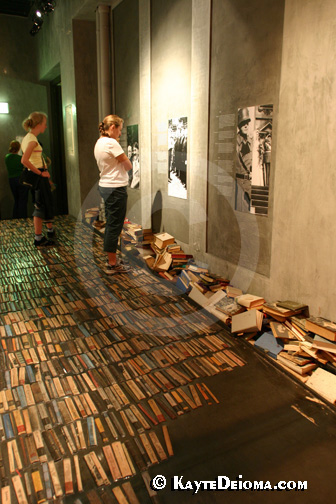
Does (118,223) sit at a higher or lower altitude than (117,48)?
lower

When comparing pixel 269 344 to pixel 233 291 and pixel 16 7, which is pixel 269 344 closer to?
pixel 233 291

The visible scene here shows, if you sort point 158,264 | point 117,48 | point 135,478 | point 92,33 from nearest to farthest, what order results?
1. point 135,478
2. point 158,264
3. point 117,48
4. point 92,33

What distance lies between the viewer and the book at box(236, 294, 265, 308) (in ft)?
11.7

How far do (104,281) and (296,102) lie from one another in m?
2.81

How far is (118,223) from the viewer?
186 inches

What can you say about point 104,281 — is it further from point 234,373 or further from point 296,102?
point 296,102

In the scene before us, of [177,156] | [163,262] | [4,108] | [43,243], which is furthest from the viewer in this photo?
[4,108]

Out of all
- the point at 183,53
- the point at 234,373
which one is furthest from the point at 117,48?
the point at 234,373

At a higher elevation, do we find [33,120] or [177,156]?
[33,120]

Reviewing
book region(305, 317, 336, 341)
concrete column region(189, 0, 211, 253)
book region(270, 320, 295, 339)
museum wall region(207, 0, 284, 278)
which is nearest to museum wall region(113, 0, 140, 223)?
concrete column region(189, 0, 211, 253)

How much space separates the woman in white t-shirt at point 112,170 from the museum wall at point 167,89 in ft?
3.16

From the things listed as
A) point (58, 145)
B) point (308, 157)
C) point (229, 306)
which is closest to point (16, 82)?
point (58, 145)

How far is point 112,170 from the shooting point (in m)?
4.54

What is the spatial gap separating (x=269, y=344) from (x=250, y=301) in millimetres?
548
